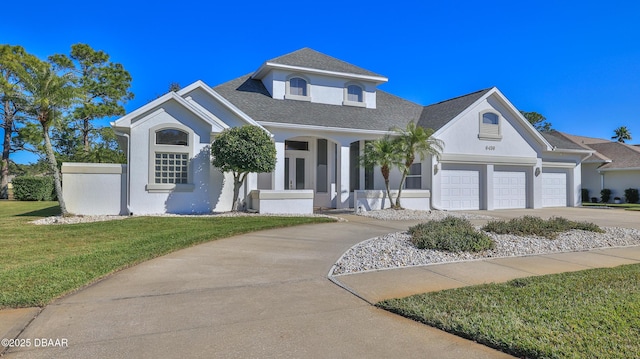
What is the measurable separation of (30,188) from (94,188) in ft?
59.0

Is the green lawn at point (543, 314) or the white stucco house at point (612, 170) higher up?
the white stucco house at point (612, 170)

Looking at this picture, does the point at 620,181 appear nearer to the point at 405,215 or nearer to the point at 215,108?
the point at 405,215

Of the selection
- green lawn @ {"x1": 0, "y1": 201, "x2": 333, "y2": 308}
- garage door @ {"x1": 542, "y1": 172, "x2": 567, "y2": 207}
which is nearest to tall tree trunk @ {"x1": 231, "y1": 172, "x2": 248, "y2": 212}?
green lawn @ {"x1": 0, "y1": 201, "x2": 333, "y2": 308}

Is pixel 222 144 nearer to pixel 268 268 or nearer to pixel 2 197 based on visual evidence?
pixel 268 268

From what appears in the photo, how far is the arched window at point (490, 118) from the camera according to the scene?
64.3 ft

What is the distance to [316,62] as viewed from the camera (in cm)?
2094

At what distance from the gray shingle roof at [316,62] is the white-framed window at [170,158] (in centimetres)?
711

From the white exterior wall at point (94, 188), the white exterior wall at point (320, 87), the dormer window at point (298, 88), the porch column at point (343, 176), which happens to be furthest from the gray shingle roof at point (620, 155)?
the white exterior wall at point (94, 188)

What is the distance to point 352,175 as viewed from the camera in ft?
63.3

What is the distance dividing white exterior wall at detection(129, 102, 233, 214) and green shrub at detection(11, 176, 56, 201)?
18239mm

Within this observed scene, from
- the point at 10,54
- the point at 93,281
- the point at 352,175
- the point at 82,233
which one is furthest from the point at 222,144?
the point at 10,54

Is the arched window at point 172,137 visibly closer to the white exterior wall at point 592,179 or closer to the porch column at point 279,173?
the porch column at point 279,173

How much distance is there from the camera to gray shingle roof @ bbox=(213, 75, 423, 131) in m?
17.6

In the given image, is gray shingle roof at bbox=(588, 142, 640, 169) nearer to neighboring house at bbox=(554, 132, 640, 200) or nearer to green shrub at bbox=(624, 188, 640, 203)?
neighboring house at bbox=(554, 132, 640, 200)
